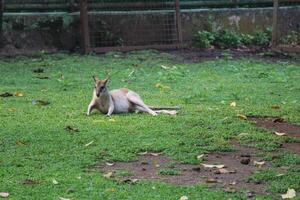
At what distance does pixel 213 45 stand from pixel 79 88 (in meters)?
6.33

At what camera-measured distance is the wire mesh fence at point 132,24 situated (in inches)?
609

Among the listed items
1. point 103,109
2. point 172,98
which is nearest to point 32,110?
point 103,109

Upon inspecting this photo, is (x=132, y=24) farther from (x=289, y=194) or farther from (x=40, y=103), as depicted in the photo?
(x=289, y=194)

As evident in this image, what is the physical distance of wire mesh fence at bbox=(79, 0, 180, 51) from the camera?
1548 cm

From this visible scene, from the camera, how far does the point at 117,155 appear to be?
6.30 meters

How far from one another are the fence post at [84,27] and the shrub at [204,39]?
8.60 feet

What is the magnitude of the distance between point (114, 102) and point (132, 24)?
7386 millimetres

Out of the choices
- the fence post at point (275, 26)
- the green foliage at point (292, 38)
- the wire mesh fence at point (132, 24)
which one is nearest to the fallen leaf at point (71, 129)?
the wire mesh fence at point (132, 24)

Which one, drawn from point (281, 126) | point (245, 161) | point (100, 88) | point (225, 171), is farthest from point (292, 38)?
point (225, 171)

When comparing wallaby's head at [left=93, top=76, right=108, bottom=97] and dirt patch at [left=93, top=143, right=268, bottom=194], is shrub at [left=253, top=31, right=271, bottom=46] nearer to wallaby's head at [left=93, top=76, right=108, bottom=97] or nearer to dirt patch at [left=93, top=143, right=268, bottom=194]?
wallaby's head at [left=93, top=76, right=108, bottom=97]

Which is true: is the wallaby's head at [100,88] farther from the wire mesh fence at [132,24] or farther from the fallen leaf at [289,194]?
the wire mesh fence at [132,24]

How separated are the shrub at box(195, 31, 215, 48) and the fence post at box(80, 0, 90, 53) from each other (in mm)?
2621

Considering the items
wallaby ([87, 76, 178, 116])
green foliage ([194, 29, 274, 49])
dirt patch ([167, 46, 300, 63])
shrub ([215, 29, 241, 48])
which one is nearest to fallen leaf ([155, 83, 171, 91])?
wallaby ([87, 76, 178, 116])

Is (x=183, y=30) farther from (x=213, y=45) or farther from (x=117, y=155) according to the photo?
(x=117, y=155)
